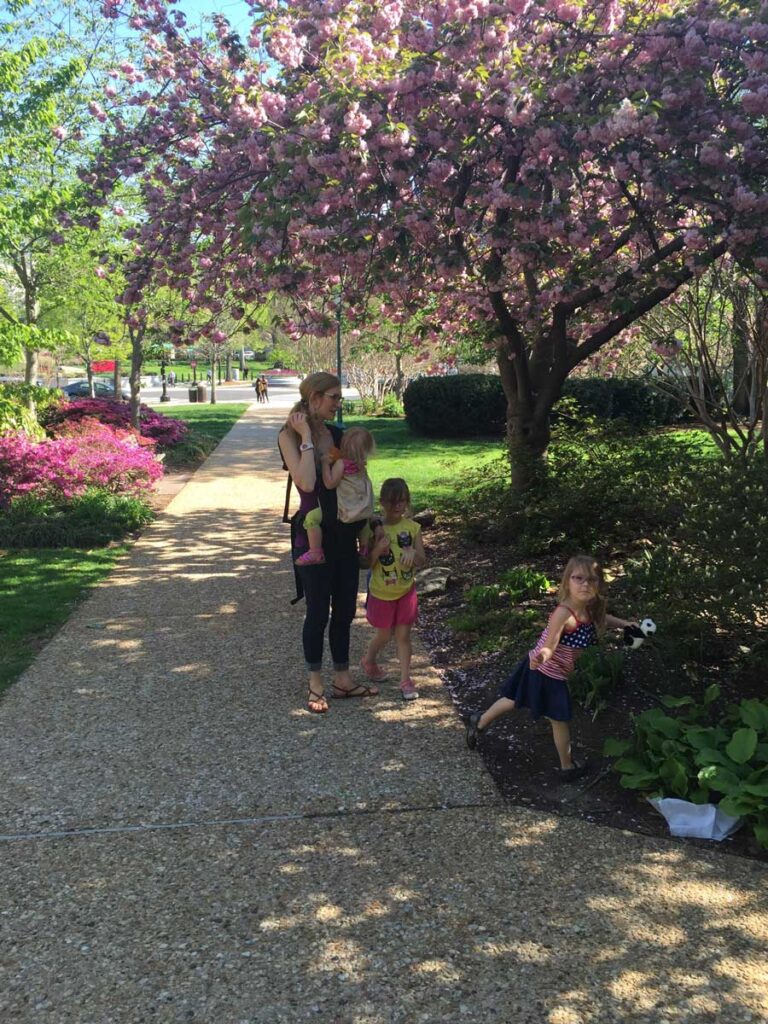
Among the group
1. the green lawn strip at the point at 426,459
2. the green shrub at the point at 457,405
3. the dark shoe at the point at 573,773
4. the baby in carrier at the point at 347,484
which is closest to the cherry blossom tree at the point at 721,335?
the green lawn strip at the point at 426,459

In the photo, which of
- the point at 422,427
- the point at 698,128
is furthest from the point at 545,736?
the point at 422,427

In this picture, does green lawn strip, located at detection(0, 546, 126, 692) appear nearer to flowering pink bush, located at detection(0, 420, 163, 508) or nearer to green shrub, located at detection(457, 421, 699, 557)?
flowering pink bush, located at detection(0, 420, 163, 508)

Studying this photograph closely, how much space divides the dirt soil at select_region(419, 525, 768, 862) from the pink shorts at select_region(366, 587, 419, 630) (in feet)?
1.76

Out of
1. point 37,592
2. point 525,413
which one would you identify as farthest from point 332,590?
point 525,413

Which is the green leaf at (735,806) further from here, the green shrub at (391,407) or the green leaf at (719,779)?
the green shrub at (391,407)

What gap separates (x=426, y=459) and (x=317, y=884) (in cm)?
1291

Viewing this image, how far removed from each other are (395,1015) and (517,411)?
636cm

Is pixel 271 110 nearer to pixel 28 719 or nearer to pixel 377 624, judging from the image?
pixel 377 624

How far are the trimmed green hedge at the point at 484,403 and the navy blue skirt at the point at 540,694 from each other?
15.3 metres

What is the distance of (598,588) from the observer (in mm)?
3654

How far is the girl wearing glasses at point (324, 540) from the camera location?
4281 millimetres

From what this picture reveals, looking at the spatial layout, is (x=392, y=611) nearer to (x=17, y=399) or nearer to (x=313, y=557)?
(x=313, y=557)

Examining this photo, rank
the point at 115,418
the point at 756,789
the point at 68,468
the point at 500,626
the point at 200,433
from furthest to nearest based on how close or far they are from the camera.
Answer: the point at 200,433, the point at 115,418, the point at 68,468, the point at 500,626, the point at 756,789

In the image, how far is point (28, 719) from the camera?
14.7ft
